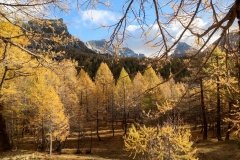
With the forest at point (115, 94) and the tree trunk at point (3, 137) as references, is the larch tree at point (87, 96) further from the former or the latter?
the tree trunk at point (3, 137)

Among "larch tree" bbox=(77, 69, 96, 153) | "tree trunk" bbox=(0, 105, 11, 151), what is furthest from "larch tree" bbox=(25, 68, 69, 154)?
"larch tree" bbox=(77, 69, 96, 153)

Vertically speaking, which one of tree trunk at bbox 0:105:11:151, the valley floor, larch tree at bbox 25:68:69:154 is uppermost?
larch tree at bbox 25:68:69:154

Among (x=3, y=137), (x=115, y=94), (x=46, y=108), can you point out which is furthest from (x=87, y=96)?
(x=3, y=137)

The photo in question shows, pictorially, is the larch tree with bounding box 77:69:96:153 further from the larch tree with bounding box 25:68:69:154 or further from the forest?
the larch tree with bounding box 25:68:69:154

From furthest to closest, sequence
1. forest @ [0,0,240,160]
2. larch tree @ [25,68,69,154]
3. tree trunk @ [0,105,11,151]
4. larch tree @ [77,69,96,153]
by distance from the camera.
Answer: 1. larch tree @ [77,69,96,153]
2. larch tree @ [25,68,69,154]
3. tree trunk @ [0,105,11,151]
4. forest @ [0,0,240,160]

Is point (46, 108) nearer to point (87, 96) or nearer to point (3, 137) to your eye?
point (3, 137)

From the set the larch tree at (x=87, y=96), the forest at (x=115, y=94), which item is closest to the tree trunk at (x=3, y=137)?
the forest at (x=115, y=94)

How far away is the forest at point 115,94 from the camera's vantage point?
3436 millimetres

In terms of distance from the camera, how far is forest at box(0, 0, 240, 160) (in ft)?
11.3

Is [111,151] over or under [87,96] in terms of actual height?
under

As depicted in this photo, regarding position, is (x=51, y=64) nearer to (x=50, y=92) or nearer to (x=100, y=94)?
(x=50, y=92)

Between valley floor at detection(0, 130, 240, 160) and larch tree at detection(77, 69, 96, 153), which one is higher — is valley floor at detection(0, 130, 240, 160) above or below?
below

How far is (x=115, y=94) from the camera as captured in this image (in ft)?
219

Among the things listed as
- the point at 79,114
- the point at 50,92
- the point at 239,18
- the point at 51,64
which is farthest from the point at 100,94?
the point at 239,18
